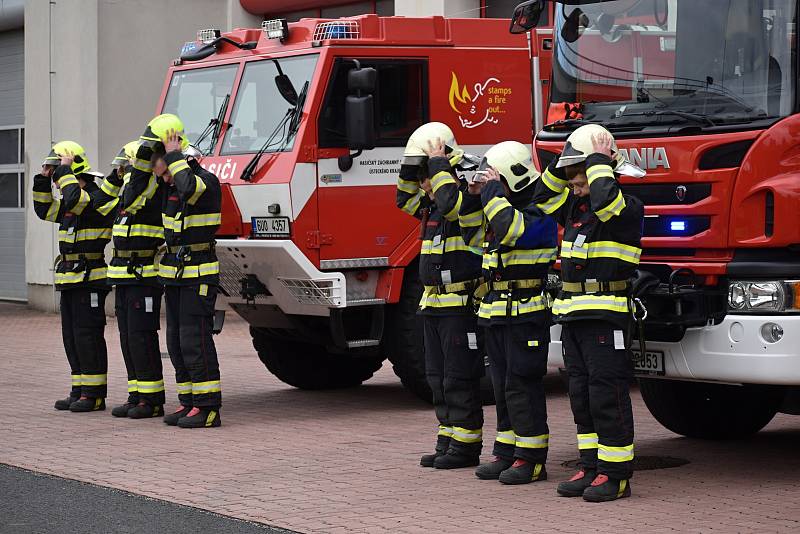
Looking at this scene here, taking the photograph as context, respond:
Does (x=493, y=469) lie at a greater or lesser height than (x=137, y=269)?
lesser

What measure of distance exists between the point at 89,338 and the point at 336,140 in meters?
2.63

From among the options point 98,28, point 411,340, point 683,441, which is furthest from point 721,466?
point 98,28

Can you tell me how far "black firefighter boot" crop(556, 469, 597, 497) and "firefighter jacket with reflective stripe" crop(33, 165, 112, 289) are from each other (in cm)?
496

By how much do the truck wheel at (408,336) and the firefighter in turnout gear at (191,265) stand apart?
145 cm

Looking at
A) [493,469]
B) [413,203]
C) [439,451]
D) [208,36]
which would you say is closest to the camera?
[493,469]

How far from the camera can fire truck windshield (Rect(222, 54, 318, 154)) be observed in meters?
10.5

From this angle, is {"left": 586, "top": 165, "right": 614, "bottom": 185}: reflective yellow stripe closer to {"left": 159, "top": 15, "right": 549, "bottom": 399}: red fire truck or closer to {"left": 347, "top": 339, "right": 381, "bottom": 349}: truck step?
{"left": 159, "top": 15, "right": 549, "bottom": 399}: red fire truck

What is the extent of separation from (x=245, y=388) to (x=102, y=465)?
155 inches

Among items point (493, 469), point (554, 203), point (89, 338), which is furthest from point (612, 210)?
point (89, 338)

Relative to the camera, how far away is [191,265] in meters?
10.1

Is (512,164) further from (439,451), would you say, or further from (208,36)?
(208,36)

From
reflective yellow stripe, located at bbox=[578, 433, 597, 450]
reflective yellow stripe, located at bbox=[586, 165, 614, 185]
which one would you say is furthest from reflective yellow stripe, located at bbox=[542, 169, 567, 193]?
reflective yellow stripe, located at bbox=[578, 433, 597, 450]

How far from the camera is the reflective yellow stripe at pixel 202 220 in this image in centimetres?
998

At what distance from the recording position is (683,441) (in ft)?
30.9
